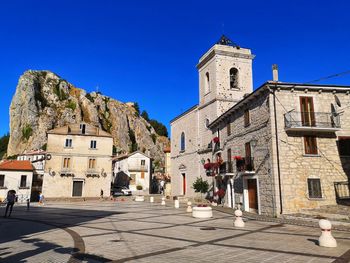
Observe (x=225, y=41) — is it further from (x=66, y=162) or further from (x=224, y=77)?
(x=66, y=162)

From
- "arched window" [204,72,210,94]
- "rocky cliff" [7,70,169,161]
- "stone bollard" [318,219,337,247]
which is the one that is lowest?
"stone bollard" [318,219,337,247]

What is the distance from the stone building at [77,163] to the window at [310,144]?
86.7 ft

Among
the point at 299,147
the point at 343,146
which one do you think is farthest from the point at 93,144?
the point at 343,146

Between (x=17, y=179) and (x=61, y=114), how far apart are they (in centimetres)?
4545

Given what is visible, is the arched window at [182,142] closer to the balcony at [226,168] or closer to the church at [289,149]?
the balcony at [226,168]

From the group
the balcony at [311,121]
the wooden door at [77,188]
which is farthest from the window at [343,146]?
the wooden door at [77,188]

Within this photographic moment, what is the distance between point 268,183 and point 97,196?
25481 millimetres

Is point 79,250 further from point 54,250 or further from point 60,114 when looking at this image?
point 60,114

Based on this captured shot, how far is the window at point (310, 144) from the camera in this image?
54.6ft

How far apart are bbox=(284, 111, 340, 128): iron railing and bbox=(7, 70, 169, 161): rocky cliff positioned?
4675 cm

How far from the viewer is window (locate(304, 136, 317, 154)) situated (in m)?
16.7

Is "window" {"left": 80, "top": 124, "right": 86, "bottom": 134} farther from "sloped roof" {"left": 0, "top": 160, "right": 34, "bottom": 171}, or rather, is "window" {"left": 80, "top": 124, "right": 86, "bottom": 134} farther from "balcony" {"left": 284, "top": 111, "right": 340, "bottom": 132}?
"balcony" {"left": 284, "top": 111, "right": 340, "bottom": 132}


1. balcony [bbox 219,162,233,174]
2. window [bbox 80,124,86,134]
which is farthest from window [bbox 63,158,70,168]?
balcony [bbox 219,162,233,174]

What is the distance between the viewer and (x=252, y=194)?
757 inches
